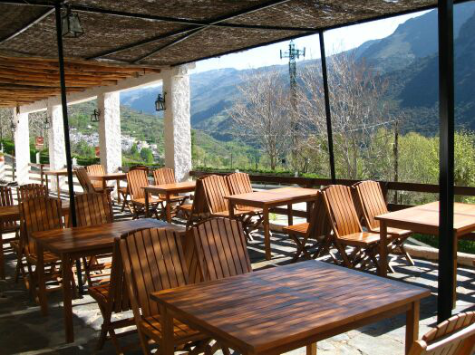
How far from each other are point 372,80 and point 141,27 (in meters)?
23.3

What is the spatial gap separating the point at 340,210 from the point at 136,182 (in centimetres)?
490

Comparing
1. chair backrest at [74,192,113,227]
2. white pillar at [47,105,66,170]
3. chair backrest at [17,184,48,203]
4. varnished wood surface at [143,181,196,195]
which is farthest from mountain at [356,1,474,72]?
chair backrest at [74,192,113,227]

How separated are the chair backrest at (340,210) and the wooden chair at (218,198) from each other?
187 cm

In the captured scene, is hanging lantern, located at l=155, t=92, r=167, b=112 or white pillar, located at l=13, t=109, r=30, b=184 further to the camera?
white pillar, located at l=13, t=109, r=30, b=184

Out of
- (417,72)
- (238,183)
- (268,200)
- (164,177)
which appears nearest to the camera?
(268,200)

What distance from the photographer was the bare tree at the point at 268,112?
3275cm

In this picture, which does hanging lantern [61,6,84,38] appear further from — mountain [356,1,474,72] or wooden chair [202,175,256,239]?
mountain [356,1,474,72]

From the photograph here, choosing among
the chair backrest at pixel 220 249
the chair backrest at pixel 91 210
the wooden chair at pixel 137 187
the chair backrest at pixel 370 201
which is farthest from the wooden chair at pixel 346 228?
the wooden chair at pixel 137 187

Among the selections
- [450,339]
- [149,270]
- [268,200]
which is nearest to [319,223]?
[268,200]

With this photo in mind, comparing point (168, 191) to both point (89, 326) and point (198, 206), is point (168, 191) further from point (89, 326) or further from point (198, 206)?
point (89, 326)

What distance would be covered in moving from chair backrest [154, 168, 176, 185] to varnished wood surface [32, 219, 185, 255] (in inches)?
174

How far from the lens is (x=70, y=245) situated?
3.79 metres

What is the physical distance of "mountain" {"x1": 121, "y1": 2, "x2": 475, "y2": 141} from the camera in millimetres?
27000

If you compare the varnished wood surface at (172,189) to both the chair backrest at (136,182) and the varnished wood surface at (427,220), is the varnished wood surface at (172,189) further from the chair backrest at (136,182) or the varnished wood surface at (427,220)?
the varnished wood surface at (427,220)
